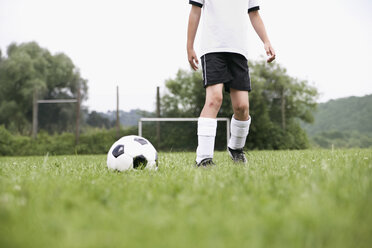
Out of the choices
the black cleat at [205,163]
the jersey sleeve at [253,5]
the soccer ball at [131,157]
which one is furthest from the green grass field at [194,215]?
the jersey sleeve at [253,5]

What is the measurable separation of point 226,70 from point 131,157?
112 centimetres

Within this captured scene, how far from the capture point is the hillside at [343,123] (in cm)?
1256

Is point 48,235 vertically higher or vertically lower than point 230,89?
lower

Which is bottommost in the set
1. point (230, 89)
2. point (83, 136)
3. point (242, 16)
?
point (83, 136)

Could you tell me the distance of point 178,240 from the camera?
82 cm

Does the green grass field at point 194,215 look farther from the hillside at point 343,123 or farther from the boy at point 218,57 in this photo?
the hillside at point 343,123

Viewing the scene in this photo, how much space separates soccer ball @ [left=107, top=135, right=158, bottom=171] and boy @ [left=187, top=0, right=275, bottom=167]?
45 cm

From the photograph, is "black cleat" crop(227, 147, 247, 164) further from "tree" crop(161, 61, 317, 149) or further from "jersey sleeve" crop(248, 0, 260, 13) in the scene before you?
"tree" crop(161, 61, 317, 149)

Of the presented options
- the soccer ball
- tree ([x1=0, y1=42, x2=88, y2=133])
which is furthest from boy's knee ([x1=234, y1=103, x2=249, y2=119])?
tree ([x1=0, y1=42, x2=88, y2=133])

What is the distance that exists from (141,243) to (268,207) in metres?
0.51

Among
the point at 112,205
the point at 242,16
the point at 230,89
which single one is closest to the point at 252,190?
the point at 112,205

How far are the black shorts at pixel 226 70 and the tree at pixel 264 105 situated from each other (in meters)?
7.33

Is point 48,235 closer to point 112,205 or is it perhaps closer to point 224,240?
point 112,205

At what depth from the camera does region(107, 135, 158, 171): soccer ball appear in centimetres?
252
